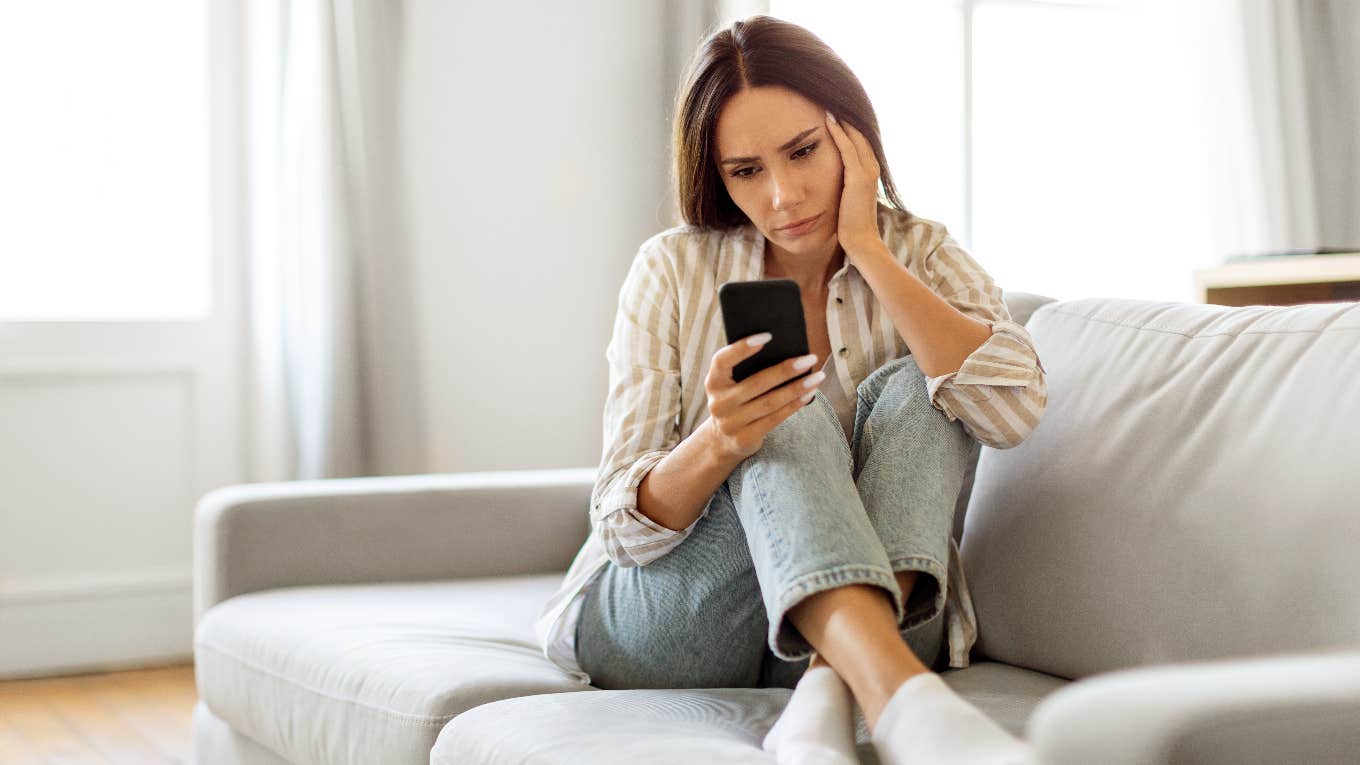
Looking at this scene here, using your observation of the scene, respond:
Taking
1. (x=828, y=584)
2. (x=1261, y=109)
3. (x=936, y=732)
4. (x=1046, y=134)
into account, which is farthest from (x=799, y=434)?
(x=1261, y=109)

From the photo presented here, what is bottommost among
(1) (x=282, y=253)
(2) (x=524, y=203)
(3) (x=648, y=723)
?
(3) (x=648, y=723)

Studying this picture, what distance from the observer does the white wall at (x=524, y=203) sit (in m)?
3.35

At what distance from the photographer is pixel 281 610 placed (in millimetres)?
1842

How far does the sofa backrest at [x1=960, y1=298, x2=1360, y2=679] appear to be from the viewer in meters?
1.19

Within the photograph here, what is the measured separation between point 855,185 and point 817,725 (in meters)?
0.73

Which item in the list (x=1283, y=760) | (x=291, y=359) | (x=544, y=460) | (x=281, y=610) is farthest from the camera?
(x=544, y=460)

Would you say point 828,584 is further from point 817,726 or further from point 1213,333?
point 1213,333

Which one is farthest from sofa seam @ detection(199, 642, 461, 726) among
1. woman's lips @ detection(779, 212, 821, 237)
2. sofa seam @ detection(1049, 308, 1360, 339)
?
sofa seam @ detection(1049, 308, 1360, 339)

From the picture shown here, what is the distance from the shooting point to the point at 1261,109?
4246mm

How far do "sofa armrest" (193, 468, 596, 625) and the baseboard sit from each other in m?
1.18

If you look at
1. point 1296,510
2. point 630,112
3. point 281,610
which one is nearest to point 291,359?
point 630,112

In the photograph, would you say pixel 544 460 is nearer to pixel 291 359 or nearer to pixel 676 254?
pixel 291 359

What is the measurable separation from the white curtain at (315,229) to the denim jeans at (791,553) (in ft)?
5.79

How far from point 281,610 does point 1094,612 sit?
1.07m
